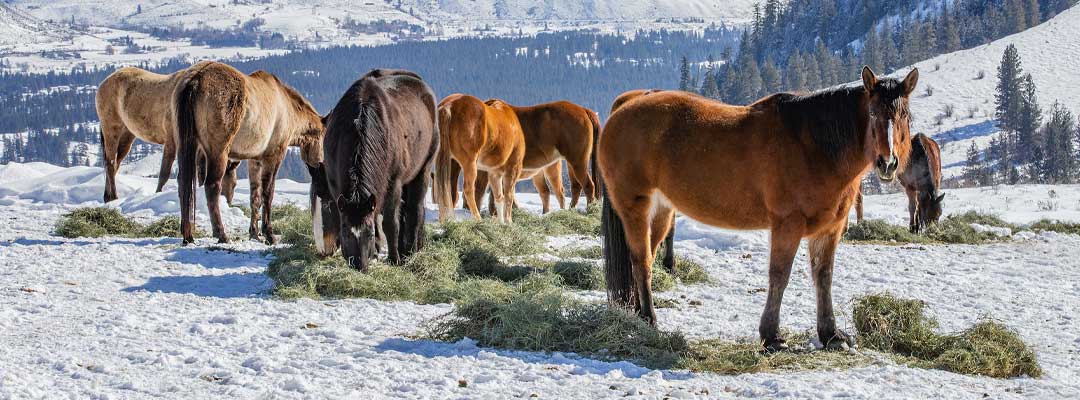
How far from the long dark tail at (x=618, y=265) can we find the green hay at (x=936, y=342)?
161 cm

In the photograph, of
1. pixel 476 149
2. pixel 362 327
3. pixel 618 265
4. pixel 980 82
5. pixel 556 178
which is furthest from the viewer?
pixel 980 82

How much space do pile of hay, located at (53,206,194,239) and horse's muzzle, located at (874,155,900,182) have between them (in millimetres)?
8064

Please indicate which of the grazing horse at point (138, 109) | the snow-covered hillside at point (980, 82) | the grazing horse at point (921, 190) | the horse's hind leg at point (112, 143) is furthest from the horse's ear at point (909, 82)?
the snow-covered hillside at point (980, 82)

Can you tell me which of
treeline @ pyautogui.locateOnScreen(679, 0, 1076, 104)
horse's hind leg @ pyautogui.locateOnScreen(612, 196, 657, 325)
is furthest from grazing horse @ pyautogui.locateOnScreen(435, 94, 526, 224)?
treeline @ pyautogui.locateOnScreen(679, 0, 1076, 104)

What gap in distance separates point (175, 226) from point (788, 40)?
12902 centimetres

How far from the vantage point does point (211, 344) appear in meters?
5.64

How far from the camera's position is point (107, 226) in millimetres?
10641

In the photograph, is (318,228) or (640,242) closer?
(640,242)

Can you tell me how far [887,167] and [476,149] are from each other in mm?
8273

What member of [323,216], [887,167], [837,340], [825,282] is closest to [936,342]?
[837,340]

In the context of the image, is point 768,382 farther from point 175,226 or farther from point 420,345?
point 175,226

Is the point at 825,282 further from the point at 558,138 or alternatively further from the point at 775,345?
the point at 558,138

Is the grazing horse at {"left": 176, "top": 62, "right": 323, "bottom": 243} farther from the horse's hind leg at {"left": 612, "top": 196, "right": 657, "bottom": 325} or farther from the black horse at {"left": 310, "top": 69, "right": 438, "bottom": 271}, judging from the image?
the horse's hind leg at {"left": 612, "top": 196, "right": 657, "bottom": 325}

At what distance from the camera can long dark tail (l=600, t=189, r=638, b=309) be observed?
6.77 m
